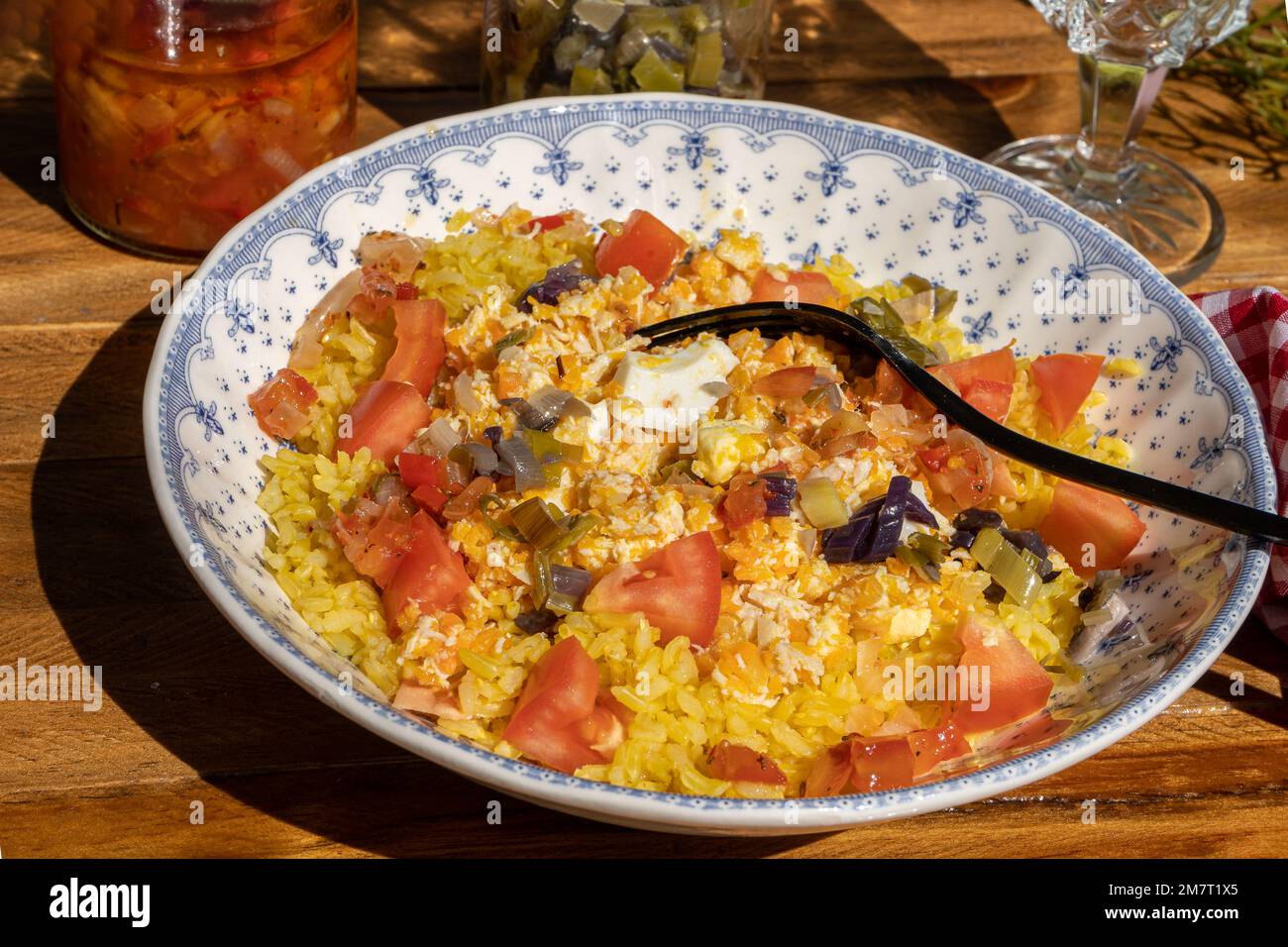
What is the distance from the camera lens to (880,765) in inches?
105

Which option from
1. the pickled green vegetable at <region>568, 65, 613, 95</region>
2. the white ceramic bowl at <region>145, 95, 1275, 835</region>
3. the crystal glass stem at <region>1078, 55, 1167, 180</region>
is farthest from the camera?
the crystal glass stem at <region>1078, 55, 1167, 180</region>

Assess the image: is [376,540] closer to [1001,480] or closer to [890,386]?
[890,386]

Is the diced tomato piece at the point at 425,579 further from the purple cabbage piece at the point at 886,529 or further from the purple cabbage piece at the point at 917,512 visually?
the purple cabbage piece at the point at 917,512

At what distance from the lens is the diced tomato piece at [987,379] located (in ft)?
11.5

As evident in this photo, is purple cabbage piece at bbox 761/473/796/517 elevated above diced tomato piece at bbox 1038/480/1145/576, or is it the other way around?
purple cabbage piece at bbox 761/473/796/517

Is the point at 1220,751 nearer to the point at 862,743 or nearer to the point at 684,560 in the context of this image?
the point at 862,743

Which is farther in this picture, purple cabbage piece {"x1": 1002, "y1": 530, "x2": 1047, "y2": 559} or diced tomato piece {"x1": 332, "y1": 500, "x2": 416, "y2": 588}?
purple cabbage piece {"x1": 1002, "y1": 530, "x2": 1047, "y2": 559}

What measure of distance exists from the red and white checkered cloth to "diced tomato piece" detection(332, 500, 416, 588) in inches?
83.8

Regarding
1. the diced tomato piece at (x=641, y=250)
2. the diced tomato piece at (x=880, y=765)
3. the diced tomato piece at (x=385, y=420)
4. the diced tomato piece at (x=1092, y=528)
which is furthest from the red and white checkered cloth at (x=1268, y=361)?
the diced tomato piece at (x=385, y=420)

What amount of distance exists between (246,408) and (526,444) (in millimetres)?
748

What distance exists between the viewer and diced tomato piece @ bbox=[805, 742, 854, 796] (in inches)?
106

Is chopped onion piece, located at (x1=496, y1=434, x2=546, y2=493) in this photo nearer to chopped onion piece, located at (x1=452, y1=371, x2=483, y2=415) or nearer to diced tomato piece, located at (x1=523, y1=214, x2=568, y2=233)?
chopped onion piece, located at (x1=452, y1=371, x2=483, y2=415)

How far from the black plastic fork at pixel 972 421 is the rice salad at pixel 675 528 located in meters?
0.05

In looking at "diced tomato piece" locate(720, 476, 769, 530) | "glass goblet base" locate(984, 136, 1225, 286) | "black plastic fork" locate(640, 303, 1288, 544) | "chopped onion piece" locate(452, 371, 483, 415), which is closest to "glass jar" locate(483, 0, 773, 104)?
"black plastic fork" locate(640, 303, 1288, 544)
